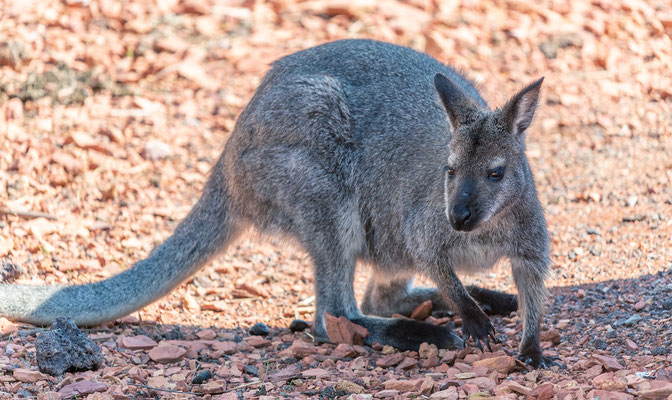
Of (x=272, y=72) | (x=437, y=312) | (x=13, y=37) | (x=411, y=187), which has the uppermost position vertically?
(x=13, y=37)

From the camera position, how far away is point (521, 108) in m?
4.43

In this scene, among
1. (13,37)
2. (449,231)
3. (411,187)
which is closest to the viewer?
(449,231)

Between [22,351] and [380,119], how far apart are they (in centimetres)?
263

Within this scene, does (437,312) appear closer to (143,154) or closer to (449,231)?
(449,231)

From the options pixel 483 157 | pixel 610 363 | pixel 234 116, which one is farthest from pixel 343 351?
pixel 234 116

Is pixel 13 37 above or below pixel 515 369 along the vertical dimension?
above

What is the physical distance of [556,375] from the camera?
421cm

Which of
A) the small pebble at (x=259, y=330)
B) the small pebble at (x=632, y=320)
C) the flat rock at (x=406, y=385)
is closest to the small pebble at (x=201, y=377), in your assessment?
the flat rock at (x=406, y=385)

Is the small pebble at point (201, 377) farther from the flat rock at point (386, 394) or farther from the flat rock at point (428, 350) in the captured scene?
the flat rock at point (428, 350)

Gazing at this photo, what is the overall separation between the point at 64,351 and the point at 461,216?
7.06ft

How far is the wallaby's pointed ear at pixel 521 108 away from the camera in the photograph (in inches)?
171

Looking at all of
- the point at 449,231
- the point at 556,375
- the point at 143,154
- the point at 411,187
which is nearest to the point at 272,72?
the point at 411,187

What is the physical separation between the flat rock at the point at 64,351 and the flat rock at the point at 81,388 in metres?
0.22

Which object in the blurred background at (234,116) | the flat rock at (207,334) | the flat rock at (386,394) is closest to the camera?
the flat rock at (386,394)
